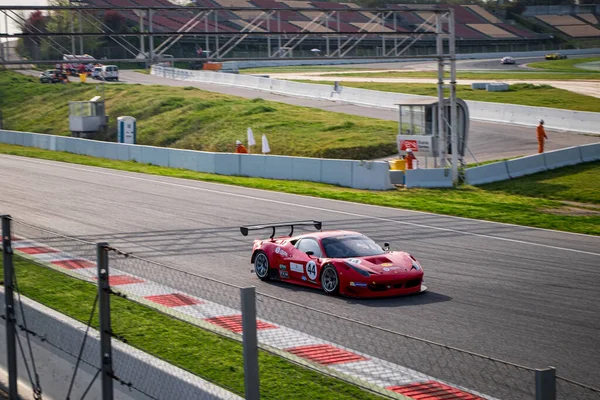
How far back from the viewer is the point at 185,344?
23.7 feet

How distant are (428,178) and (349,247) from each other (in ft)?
52.2

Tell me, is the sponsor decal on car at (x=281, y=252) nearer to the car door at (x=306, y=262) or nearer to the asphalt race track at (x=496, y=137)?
the car door at (x=306, y=262)

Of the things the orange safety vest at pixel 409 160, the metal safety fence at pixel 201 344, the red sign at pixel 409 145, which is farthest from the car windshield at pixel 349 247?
A: the red sign at pixel 409 145

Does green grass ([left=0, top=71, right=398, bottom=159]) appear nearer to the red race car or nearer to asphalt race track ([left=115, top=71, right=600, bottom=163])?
asphalt race track ([left=115, top=71, right=600, bottom=163])

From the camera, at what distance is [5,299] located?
340 inches

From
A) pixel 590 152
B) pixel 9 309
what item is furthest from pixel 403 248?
pixel 590 152

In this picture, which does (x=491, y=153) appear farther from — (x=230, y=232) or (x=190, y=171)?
(x=230, y=232)

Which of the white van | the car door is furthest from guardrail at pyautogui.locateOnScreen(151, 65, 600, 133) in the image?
the car door

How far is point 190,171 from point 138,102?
25.4 meters

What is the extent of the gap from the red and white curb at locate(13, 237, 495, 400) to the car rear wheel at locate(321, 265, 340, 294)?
7.09 meters

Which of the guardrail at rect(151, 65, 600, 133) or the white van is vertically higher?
the white van

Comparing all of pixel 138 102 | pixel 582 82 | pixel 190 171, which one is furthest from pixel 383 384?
pixel 582 82

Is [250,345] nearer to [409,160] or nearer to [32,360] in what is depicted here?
[32,360]

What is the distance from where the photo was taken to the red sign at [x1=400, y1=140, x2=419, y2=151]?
33812 millimetres
